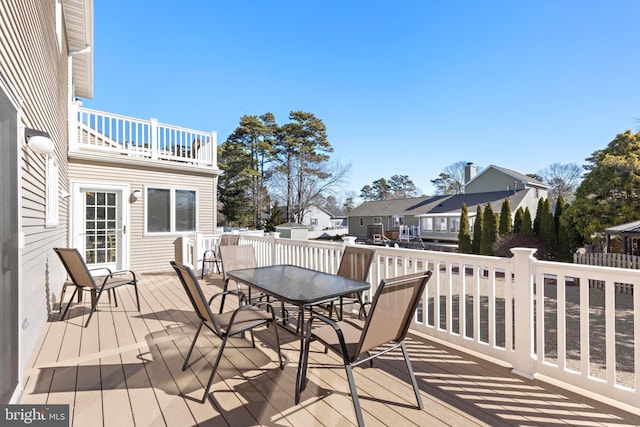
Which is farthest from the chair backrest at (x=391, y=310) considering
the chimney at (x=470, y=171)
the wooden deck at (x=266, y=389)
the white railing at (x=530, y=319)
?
the chimney at (x=470, y=171)

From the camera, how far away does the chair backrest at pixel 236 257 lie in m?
4.29

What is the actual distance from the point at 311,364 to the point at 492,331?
5.40 feet

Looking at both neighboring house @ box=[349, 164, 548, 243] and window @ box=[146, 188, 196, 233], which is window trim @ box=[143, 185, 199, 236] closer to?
window @ box=[146, 188, 196, 233]

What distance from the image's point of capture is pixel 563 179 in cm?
3019

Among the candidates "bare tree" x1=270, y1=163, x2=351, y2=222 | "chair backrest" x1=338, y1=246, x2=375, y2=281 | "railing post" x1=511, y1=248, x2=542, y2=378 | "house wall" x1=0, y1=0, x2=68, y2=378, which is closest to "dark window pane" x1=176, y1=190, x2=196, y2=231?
"house wall" x1=0, y1=0, x2=68, y2=378

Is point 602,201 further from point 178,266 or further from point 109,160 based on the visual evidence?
point 109,160

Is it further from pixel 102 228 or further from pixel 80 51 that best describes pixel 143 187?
pixel 80 51

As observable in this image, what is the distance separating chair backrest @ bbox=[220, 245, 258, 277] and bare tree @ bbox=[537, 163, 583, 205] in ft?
112

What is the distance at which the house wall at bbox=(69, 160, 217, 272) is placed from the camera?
23.2ft

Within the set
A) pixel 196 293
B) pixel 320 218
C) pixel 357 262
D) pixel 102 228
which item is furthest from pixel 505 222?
pixel 320 218

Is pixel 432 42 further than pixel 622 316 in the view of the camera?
Yes

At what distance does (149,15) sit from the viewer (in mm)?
8281

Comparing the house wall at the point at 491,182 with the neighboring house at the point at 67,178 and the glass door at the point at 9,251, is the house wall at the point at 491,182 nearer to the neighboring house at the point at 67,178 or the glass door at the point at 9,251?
the neighboring house at the point at 67,178

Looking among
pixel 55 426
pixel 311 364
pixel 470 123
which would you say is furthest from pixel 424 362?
pixel 470 123
